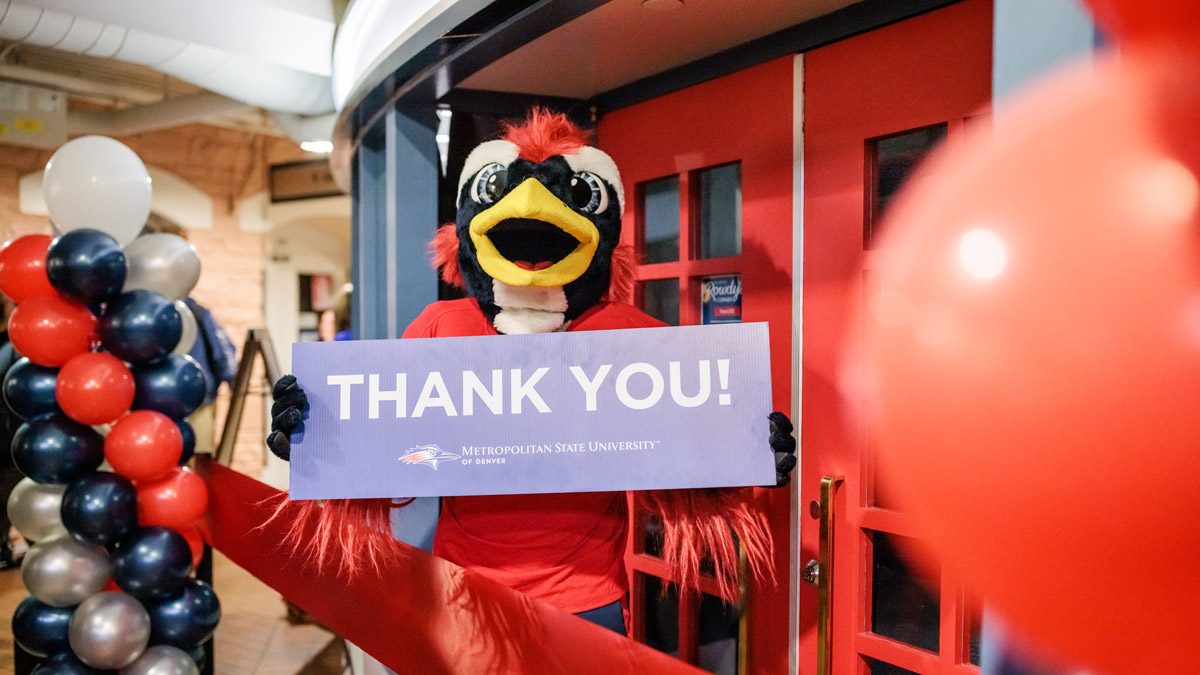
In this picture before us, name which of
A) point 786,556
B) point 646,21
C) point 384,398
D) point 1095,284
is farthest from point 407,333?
point 1095,284

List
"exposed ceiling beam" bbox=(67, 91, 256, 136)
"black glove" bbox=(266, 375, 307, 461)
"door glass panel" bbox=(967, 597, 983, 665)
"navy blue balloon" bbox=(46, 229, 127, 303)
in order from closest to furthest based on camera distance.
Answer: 1. "black glove" bbox=(266, 375, 307, 461)
2. "door glass panel" bbox=(967, 597, 983, 665)
3. "navy blue balloon" bbox=(46, 229, 127, 303)
4. "exposed ceiling beam" bbox=(67, 91, 256, 136)

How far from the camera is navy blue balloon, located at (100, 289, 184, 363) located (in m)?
2.02

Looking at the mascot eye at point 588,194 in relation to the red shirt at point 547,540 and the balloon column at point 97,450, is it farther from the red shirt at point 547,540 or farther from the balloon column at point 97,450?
the balloon column at point 97,450

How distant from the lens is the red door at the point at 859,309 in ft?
4.71

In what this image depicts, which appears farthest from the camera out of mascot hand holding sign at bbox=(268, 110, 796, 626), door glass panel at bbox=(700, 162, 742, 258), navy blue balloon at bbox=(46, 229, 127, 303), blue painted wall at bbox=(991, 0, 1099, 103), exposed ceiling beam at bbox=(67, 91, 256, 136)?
exposed ceiling beam at bbox=(67, 91, 256, 136)

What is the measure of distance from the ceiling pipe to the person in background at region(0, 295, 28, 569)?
1.07 m

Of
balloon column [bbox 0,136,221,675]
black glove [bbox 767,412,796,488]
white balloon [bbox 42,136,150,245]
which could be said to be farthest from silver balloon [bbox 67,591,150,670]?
black glove [bbox 767,412,796,488]

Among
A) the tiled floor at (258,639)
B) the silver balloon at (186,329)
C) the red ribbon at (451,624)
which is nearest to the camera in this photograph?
the red ribbon at (451,624)

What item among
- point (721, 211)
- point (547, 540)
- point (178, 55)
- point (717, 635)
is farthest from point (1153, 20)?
point (178, 55)

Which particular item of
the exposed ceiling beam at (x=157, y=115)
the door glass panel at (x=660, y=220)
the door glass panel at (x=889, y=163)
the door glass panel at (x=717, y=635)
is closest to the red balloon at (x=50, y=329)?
the door glass panel at (x=660, y=220)

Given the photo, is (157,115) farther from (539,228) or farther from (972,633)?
(972,633)

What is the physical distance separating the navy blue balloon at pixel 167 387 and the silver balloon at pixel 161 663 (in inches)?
23.9

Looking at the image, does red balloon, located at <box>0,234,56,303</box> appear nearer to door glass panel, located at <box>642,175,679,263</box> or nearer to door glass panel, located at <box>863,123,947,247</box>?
door glass panel, located at <box>642,175,679,263</box>

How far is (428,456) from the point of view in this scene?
1.15 metres
